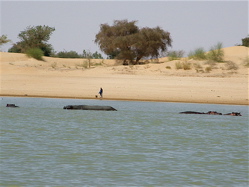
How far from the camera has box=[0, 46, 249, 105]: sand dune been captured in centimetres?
4159

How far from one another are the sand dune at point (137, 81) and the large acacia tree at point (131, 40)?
5.42 m

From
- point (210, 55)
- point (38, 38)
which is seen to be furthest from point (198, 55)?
point (38, 38)

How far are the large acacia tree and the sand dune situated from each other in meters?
5.42

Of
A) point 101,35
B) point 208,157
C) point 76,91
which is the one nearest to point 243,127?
point 208,157

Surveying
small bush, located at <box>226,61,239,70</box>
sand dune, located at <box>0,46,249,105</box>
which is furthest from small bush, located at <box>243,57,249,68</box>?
small bush, located at <box>226,61,239,70</box>

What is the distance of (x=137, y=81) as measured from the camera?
47.2 metres

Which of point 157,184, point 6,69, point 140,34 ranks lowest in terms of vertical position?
point 157,184

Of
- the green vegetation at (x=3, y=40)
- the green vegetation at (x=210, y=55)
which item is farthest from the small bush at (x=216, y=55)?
the green vegetation at (x=3, y=40)

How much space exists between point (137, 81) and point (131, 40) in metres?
14.6

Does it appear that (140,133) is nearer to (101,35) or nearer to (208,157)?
(208,157)

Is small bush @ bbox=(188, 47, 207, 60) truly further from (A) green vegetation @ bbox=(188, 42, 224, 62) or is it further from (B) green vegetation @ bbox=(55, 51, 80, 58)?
(B) green vegetation @ bbox=(55, 51, 80, 58)

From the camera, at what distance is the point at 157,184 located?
1216 centimetres

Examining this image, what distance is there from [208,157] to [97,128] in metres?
8.38

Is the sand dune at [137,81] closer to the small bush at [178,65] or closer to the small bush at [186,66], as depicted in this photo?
the small bush at [186,66]
